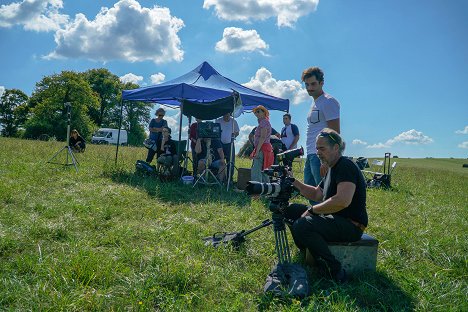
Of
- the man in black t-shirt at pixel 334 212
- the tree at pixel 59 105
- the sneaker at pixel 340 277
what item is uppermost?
the tree at pixel 59 105

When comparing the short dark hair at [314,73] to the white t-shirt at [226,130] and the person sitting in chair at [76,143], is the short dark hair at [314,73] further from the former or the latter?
the person sitting in chair at [76,143]

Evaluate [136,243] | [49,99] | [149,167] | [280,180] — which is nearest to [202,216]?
[136,243]

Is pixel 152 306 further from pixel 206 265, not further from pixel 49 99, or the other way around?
pixel 49 99

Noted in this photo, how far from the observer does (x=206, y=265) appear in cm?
338

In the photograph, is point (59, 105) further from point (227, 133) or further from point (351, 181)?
point (351, 181)

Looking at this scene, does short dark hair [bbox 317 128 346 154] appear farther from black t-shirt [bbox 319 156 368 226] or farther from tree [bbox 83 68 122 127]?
tree [bbox 83 68 122 127]

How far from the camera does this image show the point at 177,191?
7.19 metres

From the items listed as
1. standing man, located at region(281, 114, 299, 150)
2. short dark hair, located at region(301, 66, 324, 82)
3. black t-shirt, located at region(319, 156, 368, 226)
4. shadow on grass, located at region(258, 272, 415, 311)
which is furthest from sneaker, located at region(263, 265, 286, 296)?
standing man, located at region(281, 114, 299, 150)

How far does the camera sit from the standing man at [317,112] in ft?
13.5

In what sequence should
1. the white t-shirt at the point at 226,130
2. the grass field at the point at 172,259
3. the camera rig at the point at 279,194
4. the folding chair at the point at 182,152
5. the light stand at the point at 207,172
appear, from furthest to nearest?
the folding chair at the point at 182,152
the white t-shirt at the point at 226,130
the light stand at the point at 207,172
the camera rig at the point at 279,194
the grass field at the point at 172,259

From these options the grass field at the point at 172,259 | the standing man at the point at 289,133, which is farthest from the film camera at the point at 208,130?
the standing man at the point at 289,133

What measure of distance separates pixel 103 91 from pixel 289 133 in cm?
4726

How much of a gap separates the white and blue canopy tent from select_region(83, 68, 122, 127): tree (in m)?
44.0

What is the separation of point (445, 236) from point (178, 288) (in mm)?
3819
